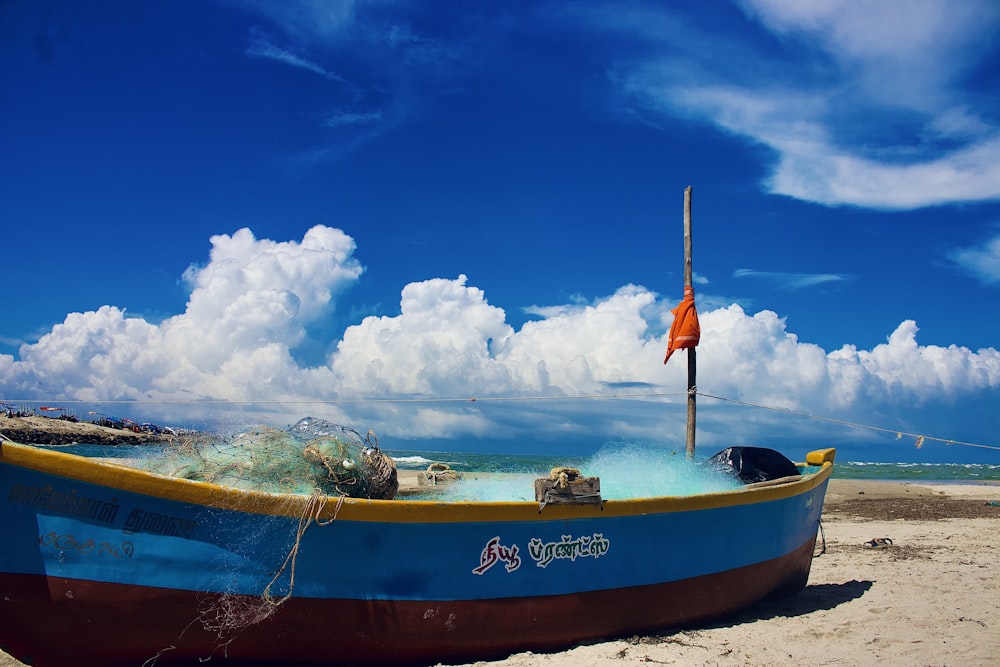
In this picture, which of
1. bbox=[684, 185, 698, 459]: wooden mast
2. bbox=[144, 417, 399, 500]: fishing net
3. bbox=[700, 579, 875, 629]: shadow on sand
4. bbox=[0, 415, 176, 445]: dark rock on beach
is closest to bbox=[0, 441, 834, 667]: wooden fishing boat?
bbox=[144, 417, 399, 500]: fishing net

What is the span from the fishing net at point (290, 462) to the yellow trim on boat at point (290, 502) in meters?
0.19

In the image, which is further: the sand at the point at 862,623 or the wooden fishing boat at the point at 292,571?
the sand at the point at 862,623

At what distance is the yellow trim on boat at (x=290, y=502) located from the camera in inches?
168

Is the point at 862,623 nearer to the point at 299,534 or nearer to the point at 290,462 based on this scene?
the point at 299,534

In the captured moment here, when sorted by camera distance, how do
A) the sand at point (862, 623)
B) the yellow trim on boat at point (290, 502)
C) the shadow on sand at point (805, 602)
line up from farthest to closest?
the shadow on sand at point (805, 602) → the sand at point (862, 623) → the yellow trim on boat at point (290, 502)

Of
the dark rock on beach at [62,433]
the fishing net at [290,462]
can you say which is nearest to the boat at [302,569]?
the fishing net at [290,462]

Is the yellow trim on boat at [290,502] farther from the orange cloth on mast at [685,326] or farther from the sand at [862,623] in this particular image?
the orange cloth on mast at [685,326]

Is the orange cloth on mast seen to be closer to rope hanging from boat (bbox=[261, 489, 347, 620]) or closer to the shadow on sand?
the shadow on sand

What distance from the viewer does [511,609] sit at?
537 centimetres

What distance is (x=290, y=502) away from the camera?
4.67 metres

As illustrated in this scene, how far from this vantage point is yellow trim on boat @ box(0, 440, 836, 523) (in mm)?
4258

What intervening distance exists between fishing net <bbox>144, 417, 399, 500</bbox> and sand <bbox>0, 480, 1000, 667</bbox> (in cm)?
172

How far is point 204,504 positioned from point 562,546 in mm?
2765

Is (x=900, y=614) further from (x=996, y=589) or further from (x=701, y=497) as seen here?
(x=701, y=497)
